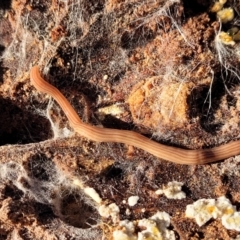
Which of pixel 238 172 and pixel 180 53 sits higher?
pixel 180 53

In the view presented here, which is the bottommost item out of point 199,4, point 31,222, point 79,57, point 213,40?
point 31,222

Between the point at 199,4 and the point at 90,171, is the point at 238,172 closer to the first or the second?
the point at 90,171

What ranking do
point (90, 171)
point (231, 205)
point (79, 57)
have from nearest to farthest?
point (231, 205) → point (90, 171) → point (79, 57)

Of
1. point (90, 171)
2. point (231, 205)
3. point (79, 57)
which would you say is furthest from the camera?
point (79, 57)

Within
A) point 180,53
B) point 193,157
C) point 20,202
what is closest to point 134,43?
point 180,53

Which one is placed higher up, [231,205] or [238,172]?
[238,172]

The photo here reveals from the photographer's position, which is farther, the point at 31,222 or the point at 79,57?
the point at 79,57

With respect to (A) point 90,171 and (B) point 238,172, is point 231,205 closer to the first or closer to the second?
(B) point 238,172

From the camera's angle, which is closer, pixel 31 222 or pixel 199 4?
pixel 31 222

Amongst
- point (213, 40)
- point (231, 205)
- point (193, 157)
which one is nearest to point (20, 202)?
point (193, 157)
